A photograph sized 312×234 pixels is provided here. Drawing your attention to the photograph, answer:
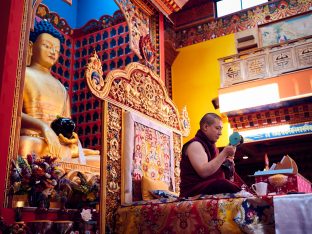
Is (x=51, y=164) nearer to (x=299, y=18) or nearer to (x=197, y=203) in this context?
(x=197, y=203)

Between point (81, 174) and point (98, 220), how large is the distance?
2.54 ft

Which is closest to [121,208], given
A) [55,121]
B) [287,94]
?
[55,121]

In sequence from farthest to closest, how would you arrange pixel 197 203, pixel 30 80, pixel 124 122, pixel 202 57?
pixel 202 57 → pixel 30 80 → pixel 124 122 → pixel 197 203

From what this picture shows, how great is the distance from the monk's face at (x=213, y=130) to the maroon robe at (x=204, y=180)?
3cm

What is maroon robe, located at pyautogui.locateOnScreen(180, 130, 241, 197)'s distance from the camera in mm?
2477

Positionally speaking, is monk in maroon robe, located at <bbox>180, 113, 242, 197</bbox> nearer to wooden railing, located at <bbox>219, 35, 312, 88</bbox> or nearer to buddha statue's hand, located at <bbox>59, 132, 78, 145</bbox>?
buddha statue's hand, located at <bbox>59, 132, 78, 145</bbox>

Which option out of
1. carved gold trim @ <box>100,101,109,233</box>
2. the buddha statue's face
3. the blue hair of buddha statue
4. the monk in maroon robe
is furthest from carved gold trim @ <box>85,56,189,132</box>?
the blue hair of buddha statue

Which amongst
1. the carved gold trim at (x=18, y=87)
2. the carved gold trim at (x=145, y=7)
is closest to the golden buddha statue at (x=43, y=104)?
the carved gold trim at (x=18, y=87)

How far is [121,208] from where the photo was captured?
2.85 metres

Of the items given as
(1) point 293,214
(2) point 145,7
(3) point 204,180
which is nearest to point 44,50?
(2) point 145,7

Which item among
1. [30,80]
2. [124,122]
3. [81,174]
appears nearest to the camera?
[124,122]

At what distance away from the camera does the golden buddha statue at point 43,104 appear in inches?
158

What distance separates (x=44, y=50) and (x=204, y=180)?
3489mm

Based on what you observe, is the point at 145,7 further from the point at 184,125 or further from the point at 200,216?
the point at 200,216
